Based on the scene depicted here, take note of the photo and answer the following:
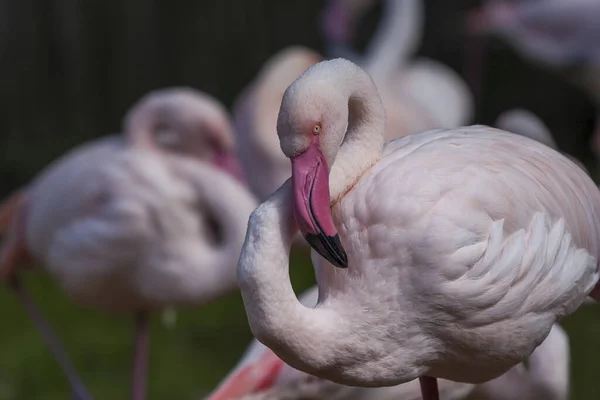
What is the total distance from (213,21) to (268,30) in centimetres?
55

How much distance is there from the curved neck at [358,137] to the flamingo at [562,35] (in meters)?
4.95

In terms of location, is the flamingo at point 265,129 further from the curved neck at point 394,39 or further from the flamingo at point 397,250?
the flamingo at point 397,250

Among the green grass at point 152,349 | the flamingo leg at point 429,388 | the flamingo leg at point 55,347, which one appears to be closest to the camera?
the flamingo leg at point 429,388

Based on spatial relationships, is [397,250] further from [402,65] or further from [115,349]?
[402,65]

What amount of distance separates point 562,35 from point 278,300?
5.59 meters

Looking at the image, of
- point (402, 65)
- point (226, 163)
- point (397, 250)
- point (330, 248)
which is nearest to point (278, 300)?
point (330, 248)

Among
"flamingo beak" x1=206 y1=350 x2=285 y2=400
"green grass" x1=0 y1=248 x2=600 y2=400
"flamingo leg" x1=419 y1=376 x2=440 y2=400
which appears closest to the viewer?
"flamingo leg" x1=419 y1=376 x2=440 y2=400

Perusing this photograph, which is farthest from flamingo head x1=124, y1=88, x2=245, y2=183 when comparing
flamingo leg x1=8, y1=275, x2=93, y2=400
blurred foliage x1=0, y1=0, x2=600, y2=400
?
blurred foliage x1=0, y1=0, x2=600, y2=400

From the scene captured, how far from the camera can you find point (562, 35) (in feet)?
24.8

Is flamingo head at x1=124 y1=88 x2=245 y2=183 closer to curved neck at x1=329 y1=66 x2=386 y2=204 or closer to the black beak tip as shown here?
curved neck at x1=329 y1=66 x2=386 y2=204

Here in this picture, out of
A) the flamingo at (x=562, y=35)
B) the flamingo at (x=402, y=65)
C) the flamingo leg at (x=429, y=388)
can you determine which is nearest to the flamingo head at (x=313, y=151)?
the flamingo leg at (x=429, y=388)

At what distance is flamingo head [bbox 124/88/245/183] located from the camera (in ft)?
15.7

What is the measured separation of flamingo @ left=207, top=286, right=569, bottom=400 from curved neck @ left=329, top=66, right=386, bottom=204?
0.81 meters

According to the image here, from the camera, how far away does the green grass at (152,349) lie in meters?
5.64
